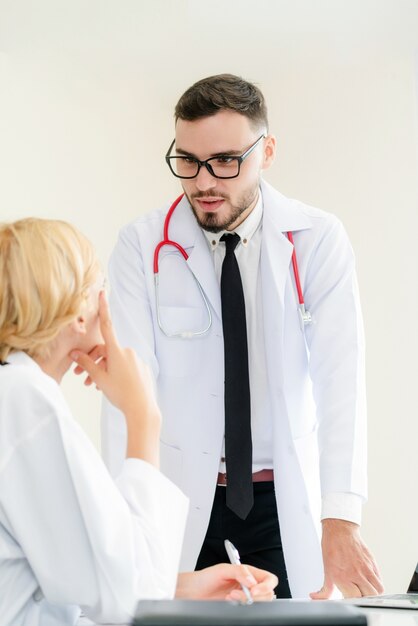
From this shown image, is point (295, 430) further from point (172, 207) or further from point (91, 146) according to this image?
point (91, 146)

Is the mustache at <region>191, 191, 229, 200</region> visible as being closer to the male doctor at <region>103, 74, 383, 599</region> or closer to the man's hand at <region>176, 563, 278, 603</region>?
the male doctor at <region>103, 74, 383, 599</region>

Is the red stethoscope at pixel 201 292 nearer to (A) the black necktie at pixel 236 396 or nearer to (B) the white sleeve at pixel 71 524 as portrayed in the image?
(A) the black necktie at pixel 236 396

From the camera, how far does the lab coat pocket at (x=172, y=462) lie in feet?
6.75

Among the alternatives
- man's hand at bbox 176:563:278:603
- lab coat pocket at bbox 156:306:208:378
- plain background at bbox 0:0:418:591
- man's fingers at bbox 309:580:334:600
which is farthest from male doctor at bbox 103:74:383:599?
plain background at bbox 0:0:418:591

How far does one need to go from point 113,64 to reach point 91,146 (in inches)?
15.7

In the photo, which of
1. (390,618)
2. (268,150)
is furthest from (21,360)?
(268,150)

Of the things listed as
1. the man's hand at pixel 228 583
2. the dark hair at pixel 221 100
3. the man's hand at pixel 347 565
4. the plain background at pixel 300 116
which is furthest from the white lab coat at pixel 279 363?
the plain background at pixel 300 116

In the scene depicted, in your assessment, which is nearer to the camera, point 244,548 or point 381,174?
point 244,548

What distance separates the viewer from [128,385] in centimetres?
131

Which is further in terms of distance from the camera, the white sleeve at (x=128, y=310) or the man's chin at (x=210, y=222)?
the man's chin at (x=210, y=222)

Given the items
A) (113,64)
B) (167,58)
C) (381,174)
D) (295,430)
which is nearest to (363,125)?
(381,174)

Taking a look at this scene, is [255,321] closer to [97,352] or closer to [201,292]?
[201,292]

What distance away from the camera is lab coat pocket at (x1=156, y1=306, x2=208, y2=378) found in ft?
6.86

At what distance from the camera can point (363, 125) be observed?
370cm
